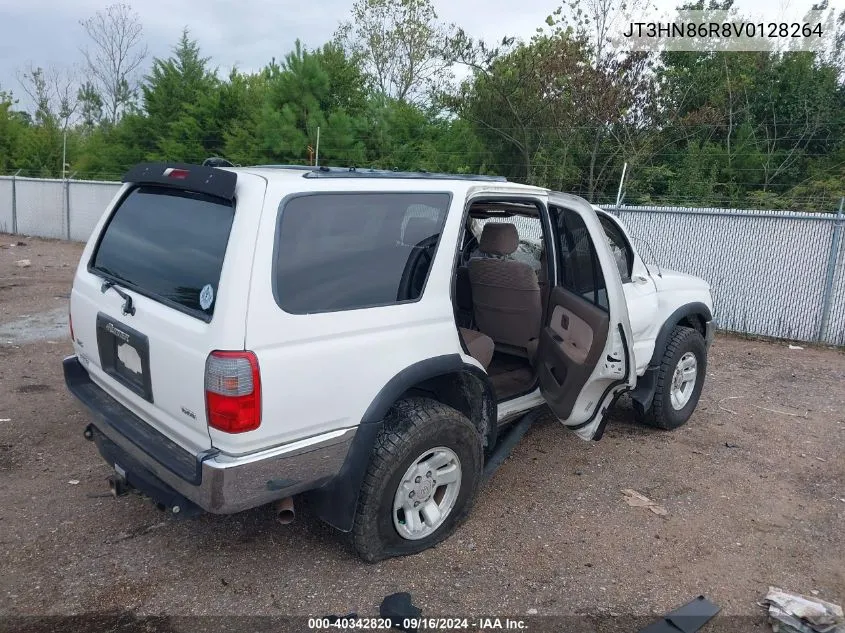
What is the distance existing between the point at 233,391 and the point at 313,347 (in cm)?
38

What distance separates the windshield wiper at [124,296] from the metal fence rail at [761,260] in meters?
6.30

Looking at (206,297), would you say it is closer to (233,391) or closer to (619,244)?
(233,391)

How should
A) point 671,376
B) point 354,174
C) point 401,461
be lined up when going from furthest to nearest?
1. point 671,376
2. point 354,174
3. point 401,461

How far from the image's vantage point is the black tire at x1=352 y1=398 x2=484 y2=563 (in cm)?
307

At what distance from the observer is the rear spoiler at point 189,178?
2.80m

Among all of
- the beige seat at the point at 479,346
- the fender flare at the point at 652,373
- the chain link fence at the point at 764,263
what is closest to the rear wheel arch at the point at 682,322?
the fender flare at the point at 652,373

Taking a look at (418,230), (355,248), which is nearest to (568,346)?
(418,230)

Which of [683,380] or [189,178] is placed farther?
[683,380]

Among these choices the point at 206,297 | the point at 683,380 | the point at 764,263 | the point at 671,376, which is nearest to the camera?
the point at 206,297

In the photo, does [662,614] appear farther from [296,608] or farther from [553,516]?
[296,608]

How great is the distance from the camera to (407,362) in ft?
10.3

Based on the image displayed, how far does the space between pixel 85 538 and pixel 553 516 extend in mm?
2592

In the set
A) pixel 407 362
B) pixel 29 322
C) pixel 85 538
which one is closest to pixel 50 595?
pixel 85 538

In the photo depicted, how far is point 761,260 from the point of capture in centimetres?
888
